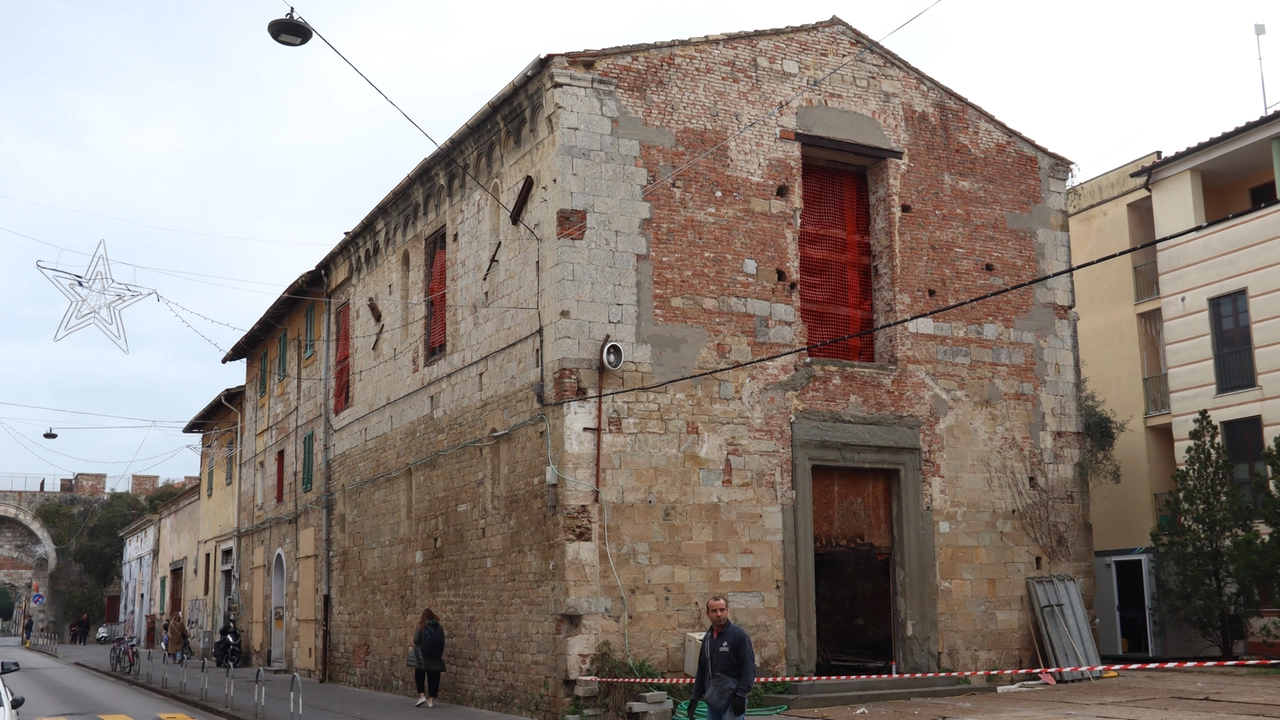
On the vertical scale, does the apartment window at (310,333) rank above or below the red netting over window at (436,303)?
→ above

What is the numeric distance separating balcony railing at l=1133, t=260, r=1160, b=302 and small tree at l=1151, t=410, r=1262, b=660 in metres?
6.19

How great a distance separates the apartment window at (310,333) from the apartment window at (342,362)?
1.55m

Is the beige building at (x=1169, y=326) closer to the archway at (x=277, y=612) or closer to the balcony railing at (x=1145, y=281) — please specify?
the balcony railing at (x=1145, y=281)

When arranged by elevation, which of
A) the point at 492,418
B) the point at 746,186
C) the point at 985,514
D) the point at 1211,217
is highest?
the point at 1211,217

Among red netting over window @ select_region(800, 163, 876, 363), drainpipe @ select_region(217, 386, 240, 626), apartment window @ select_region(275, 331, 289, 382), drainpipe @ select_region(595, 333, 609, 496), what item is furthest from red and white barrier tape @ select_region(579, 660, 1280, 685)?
drainpipe @ select_region(217, 386, 240, 626)

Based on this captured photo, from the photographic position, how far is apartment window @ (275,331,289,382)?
27.0m

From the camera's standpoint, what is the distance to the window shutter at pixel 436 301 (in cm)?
1802

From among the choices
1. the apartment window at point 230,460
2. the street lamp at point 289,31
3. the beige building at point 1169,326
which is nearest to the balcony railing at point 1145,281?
the beige building at point 1169,326

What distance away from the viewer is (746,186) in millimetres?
15141

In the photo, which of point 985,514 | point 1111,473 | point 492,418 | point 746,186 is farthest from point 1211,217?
point 492,418

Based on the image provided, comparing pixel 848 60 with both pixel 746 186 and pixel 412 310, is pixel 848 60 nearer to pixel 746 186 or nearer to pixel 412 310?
pixel 746 186

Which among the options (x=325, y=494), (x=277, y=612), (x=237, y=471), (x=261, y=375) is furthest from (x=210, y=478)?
(x=325, y=494)

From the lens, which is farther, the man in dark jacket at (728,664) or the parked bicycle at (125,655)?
the parked bicycle at (125,655)

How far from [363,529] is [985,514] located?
1080cm
